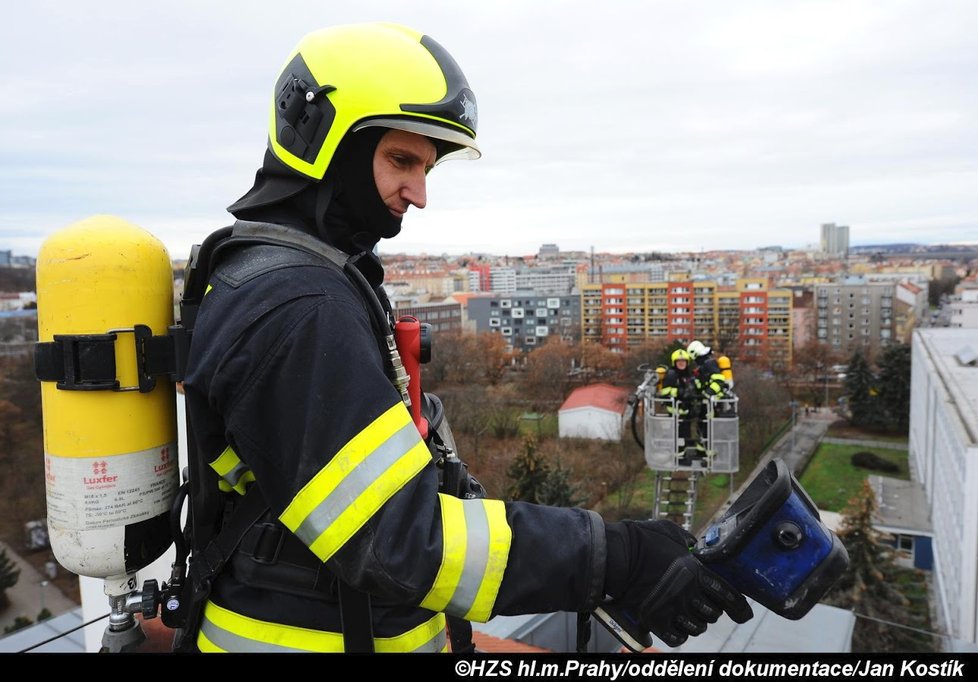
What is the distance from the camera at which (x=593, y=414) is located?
35.1m

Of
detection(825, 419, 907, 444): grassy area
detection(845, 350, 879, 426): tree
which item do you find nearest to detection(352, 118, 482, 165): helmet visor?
detection(825, 419, 907, 444): grassy area

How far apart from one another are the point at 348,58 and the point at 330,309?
0.68 metres

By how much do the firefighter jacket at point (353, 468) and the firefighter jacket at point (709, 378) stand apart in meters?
10.6

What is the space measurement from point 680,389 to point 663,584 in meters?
11.0

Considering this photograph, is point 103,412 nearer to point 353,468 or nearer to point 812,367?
point 353,468

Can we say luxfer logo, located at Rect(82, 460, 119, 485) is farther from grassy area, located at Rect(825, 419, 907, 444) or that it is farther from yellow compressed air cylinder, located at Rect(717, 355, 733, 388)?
grassy area, located at Rect(825, 419, 907, 444)

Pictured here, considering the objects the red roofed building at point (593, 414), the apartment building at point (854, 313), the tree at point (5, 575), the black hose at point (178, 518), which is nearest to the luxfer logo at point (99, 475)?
the black hose at point (178, 518)

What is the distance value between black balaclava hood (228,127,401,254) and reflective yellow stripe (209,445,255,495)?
Answer: 544mm

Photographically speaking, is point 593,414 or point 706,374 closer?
point 706,374

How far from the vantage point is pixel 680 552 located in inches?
63.1

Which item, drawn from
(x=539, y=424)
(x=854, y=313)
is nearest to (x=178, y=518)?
(x=539, y=424)

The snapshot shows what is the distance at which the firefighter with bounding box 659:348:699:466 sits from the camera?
12008 mm

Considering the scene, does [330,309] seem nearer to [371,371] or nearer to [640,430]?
[371,371]
